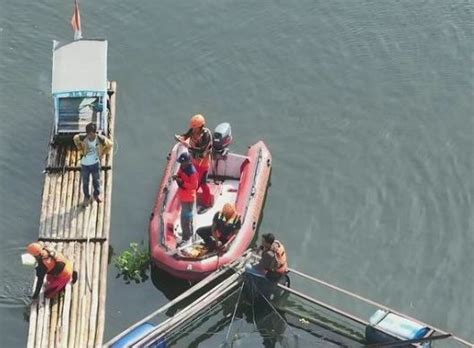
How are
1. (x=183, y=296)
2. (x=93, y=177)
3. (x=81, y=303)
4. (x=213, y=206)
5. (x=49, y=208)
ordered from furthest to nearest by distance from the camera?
(x=213, y=206) → (x=49, y=208) → (x=93, y=177) → (x=81, y=303) → (x=183, y=296)

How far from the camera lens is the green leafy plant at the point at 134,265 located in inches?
754

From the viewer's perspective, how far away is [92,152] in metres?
19.1

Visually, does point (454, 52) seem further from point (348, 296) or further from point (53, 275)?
point (53, 275)

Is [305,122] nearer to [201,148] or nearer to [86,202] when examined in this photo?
[201,148]

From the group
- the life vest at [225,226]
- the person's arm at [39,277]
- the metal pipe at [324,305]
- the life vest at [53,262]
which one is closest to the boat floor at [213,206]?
the life vest at [225,226]

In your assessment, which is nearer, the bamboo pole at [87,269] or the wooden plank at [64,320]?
the wooden plank at [64,320]

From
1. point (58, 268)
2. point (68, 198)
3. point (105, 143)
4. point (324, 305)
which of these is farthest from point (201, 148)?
point (324, 305)

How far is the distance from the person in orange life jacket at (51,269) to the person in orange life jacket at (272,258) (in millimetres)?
4035

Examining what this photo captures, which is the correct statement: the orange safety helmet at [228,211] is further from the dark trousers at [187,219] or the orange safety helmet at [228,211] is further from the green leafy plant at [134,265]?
the green leafy plant at [134,265]

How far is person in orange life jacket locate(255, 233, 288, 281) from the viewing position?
17.4m

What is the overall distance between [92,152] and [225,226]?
3.50m

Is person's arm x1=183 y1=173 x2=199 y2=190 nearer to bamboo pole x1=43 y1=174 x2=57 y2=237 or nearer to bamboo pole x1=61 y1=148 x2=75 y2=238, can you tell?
bamboo pole x1=61 y1=148 x2=75 y2=238

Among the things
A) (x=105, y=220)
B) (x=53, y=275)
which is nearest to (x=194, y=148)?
(x=105, y=220)

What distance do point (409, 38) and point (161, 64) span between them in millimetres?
7580
